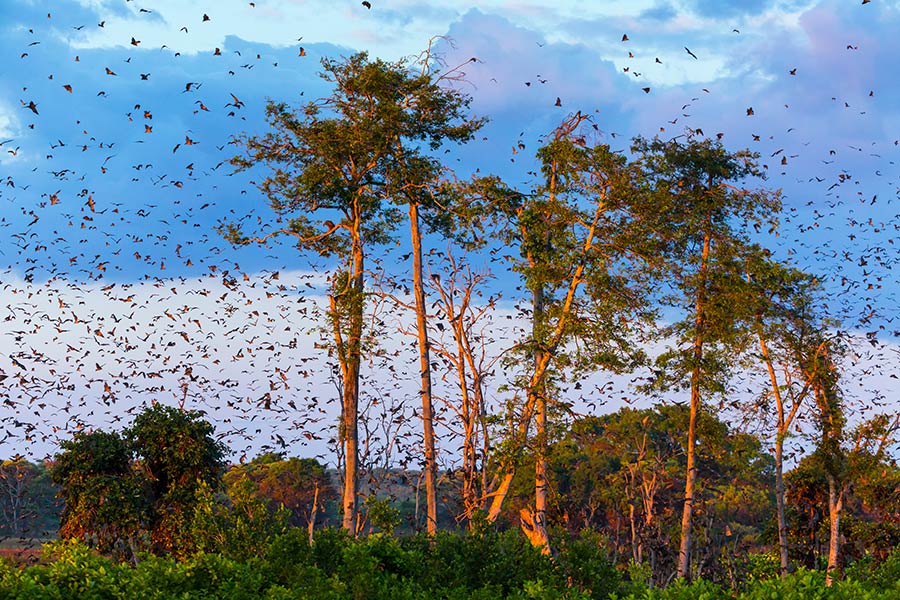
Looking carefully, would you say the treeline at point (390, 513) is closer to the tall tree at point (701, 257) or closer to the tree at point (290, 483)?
the tall tree at point (701, 257)

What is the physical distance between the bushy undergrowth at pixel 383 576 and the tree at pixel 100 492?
12.5m

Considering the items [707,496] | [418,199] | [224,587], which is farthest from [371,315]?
[707,496]

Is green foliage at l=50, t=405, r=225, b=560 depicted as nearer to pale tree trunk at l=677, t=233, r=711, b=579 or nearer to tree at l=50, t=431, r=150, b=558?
tree at l=50, t=431, r=150, b=558

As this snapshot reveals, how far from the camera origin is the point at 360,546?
53.7ft

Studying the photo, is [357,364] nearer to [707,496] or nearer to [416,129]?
[416,129]

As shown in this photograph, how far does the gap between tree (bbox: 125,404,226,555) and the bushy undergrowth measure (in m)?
12.7

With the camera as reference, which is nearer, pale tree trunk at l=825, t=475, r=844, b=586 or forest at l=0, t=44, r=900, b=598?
forest at l=0, t=44, r=900, b=598

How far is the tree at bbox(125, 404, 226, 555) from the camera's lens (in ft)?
99.1

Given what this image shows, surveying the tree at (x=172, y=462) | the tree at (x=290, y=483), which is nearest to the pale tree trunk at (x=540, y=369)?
the tree at (x=172, y=462)

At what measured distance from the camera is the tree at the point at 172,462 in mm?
30219

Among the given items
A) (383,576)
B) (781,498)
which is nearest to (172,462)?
(383,576)

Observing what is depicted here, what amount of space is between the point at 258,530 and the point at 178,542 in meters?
8.81

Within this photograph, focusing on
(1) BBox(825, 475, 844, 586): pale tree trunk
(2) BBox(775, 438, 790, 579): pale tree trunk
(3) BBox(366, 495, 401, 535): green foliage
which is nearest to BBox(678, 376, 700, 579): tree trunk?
(2) BBox(775, 438, 790, 579): pale tree trunk

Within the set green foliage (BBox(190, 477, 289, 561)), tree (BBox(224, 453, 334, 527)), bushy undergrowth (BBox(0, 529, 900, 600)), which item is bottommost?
bushy undergrowth (BBox(0, 529, 900, 600))
